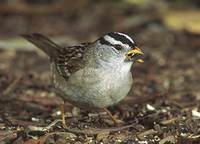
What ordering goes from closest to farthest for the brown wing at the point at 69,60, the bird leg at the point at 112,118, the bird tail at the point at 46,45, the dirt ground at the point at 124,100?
1. the dirt ground at the point at 124,100
2. the bird leg at the point at 112,118
3. the brown wing at the point at 69,60
4. the bird tail at the point at 46,45

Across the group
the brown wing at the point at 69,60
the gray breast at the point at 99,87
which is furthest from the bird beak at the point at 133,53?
the brown wing at the point at 69,60

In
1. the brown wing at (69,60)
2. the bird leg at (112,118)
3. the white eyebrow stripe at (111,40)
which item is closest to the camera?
the white eyebrow stripe at (111,40)

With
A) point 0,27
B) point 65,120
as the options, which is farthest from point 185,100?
point 0,27

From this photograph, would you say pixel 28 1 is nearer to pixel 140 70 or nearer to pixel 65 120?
pixel 140 70

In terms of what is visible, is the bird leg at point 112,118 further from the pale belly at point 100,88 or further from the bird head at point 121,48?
the bird head at point 121,48

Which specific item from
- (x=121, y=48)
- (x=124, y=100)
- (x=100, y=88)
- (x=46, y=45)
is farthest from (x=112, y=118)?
(x=46, y=45)

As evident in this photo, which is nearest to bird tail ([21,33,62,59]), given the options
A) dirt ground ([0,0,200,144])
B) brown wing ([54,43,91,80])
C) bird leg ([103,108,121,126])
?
brown wing ([54,43,91,80])

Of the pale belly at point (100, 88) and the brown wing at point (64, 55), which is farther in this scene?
the brown wing at point (64, 55)
